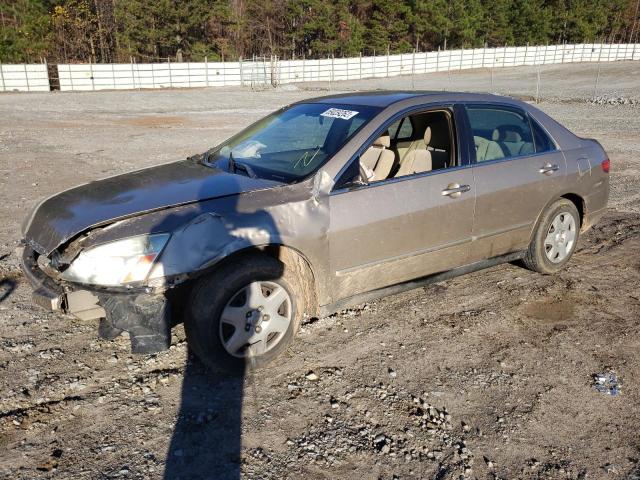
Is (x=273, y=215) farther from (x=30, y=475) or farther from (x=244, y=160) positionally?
(x=30, y=475)

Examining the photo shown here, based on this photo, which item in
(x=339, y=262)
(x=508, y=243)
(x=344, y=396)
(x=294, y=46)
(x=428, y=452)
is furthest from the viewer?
(x=294, y=46)

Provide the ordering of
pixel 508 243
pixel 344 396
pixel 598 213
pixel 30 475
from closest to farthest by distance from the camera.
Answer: pixel 30 475, pixel 344 396, pixel 508 243, pixel 598 213

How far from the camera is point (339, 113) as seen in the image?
14.5 ft

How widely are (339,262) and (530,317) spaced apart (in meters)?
1.71

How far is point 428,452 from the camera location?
2.93 meters

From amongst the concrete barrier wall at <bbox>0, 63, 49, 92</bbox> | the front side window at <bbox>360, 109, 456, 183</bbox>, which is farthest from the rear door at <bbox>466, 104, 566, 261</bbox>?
the concrete barrier wall at <bbox>0, 63, 49, 92</bbox>

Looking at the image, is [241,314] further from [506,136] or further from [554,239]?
[554,239]

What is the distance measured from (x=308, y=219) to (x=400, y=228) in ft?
2.48

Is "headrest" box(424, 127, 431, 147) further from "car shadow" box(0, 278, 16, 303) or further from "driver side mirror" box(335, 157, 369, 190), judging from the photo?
"car shadow" box(0, 278, 16, 303)

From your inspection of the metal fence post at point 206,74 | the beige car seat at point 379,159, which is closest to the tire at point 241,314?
the beige car seat at point 379,159

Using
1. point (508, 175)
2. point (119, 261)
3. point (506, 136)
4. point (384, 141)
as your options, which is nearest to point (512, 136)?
point (506, 136)

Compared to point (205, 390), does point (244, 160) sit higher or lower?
higher

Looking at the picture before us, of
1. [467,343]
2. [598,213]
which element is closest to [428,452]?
[467,343]

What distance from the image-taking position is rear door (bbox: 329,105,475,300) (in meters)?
3.89
